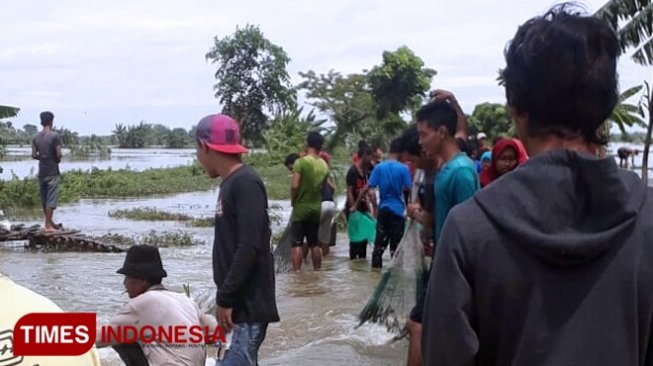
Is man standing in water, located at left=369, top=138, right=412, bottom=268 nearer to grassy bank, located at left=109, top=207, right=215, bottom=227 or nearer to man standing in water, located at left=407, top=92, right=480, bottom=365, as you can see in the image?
man standing in water, located at left=407, top=92, right=480, bottom=365

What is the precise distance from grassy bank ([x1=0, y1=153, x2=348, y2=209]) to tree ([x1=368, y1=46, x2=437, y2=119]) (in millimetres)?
4953

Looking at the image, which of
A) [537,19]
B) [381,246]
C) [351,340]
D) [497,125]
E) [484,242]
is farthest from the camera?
[497,125]

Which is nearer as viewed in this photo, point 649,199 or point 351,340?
point 649,199

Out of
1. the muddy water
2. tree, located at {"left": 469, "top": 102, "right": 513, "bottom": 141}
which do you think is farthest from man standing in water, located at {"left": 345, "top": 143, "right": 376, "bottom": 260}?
tree, located at {"left": 469, "top": 102, "right": 513, "bottom": 141}

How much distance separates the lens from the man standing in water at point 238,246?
400 cm

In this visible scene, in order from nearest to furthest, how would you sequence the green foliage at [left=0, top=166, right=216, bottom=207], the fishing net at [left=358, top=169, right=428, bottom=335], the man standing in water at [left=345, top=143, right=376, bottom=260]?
the fishing net at [left=358, top=169, right=428, bottom=335], the man standing in water at [left=345, top=143, right=376, bottom=260], the green foliage at [left=0, top=166, right=216, bottom=207]

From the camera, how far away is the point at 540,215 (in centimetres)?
164

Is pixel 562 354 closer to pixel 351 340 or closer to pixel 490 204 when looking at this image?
pixel 490 204

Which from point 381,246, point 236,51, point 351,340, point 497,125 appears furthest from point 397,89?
point 351,340

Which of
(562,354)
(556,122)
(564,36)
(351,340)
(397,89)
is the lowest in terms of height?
(351,340)

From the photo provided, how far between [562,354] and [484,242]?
262mm

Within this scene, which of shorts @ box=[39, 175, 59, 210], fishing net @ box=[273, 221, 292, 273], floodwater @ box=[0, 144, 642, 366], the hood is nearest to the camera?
the hood

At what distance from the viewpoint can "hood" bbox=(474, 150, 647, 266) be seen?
5.31ft

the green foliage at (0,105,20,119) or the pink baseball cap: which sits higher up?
the green foliage at (0,105,20,119)
